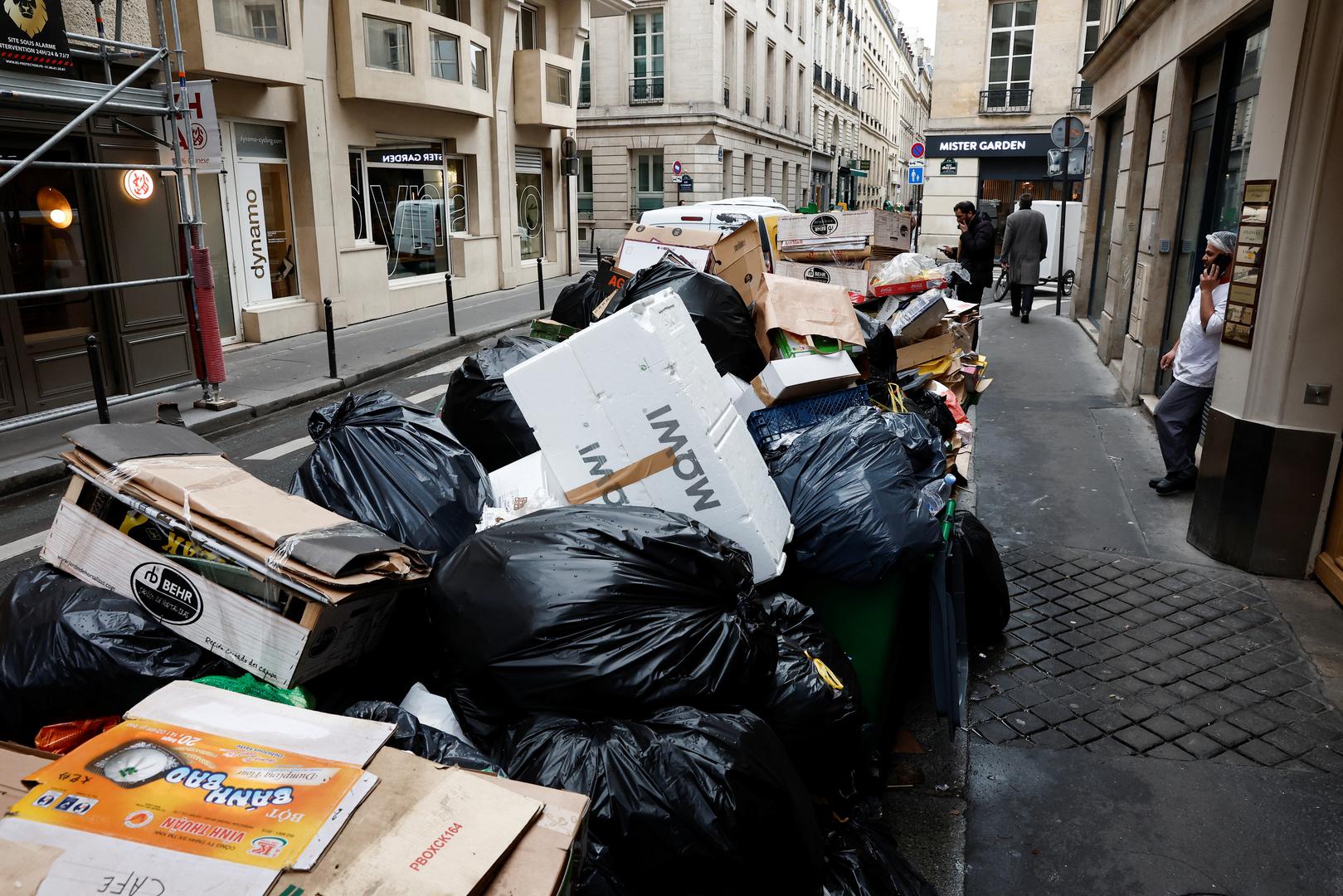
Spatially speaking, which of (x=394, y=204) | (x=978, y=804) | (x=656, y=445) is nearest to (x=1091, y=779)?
(x=978, y=804)

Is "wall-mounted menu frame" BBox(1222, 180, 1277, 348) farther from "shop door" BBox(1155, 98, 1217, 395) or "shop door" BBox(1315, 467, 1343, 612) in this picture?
"shop door" BBox(1155, 98, 1217, 395)

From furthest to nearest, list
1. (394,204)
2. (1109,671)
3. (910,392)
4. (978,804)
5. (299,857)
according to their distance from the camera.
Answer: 1. (394,204)
2. (910,392)
3. (1109,671)
4. (978,804)
5. (299,857)

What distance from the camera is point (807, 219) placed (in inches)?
260

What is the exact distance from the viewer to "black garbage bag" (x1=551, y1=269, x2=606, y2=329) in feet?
17.3

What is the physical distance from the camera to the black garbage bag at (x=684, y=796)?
175 centimetres

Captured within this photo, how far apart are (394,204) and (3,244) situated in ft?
24.6

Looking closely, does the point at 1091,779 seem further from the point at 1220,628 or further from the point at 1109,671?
the point at 1220,628

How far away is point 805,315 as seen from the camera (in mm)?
3922

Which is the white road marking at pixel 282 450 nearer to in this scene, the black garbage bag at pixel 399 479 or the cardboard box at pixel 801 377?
the black garbage bag at pixel 399 479

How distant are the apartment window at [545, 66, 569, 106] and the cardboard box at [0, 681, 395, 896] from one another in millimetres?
17988

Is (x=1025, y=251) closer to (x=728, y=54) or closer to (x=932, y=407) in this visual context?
(x=932, y=407)

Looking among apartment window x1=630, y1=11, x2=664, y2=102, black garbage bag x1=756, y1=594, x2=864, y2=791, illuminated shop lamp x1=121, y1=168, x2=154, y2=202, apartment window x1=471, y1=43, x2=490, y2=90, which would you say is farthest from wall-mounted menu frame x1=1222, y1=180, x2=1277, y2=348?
apartment window x1=630, y1=11, x2=664, y2=102

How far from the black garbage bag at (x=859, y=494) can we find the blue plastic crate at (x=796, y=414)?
6.6 inches

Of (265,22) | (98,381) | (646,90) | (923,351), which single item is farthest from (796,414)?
(646,90)
